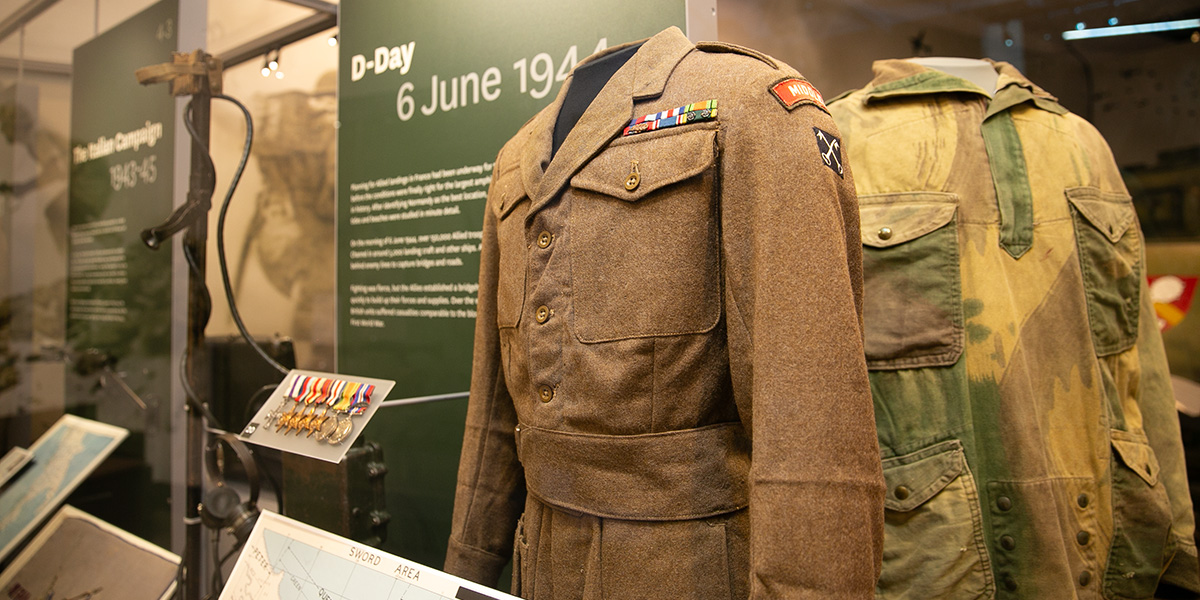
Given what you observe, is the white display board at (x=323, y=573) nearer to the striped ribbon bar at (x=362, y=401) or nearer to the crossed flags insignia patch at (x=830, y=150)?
the striped ribbon bar at (x=362, y=401)

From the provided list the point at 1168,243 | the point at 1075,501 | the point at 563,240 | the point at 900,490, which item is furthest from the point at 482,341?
the point at 1168,243

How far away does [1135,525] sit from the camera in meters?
1.23

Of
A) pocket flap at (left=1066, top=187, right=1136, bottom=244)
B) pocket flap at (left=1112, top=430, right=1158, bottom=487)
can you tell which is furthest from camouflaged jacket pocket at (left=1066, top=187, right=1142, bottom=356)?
pocket flap at (left=1112, top=430, right=1158, bottom=487)

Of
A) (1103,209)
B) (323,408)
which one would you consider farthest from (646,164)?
(1103,209)

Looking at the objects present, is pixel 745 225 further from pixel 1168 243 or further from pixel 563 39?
pixel 1168 243

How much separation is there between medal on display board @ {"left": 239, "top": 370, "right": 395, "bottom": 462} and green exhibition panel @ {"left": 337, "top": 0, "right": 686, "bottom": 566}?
1.15 ft

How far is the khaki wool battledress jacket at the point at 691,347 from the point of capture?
0.74m

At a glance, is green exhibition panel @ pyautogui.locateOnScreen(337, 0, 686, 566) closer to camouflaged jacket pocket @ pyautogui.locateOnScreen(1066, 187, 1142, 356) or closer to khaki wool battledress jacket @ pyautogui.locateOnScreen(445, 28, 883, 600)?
khaki wool battledress jacket @ pyautogui.locateOnScreen(445, 28, 883, 600)

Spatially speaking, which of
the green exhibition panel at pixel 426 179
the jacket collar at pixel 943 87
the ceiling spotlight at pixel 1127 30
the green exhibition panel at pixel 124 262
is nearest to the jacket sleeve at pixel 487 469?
the green exhibition panel at pixel 426 179

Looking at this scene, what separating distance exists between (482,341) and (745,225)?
53 centimetres

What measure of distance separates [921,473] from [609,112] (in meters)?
0.76

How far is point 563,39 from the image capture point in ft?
Answer: 5.33

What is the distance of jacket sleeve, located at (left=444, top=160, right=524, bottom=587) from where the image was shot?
→ 113 cm

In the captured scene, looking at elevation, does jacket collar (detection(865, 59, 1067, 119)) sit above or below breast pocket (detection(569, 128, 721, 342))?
above
